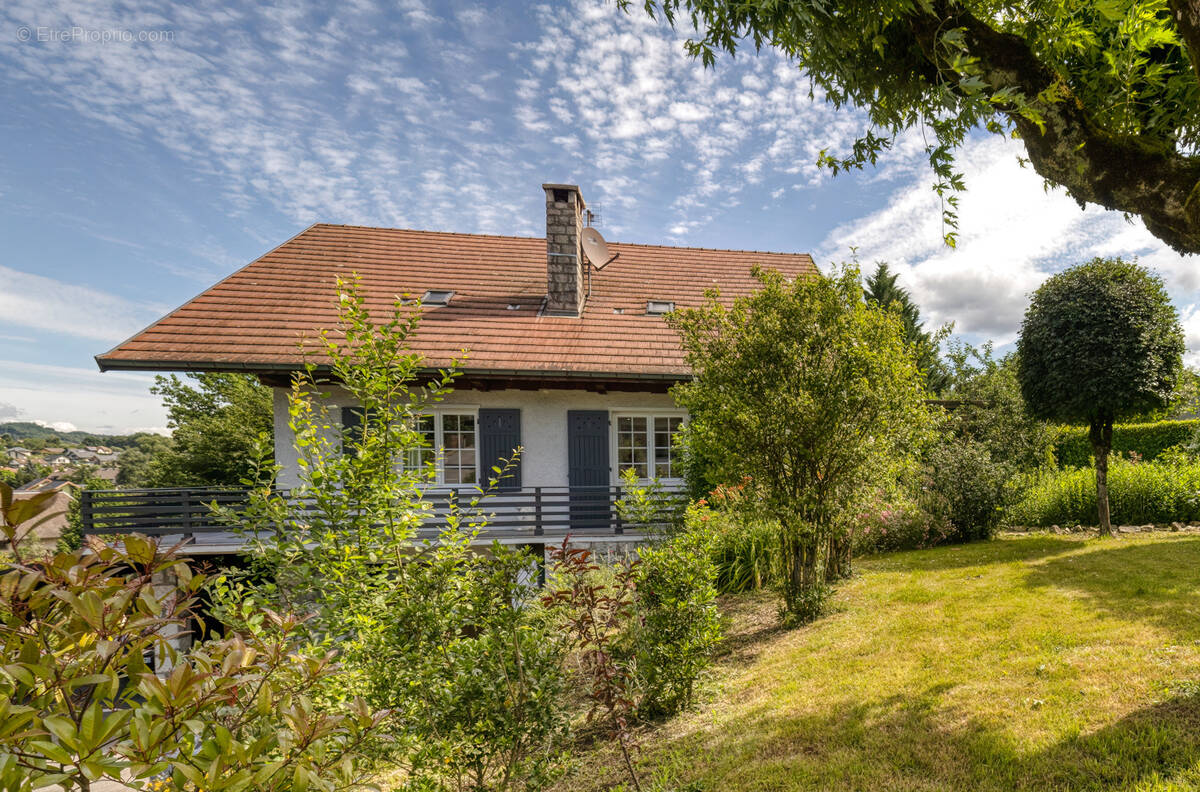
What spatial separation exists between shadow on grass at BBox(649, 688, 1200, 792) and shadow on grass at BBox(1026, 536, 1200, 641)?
2.02m

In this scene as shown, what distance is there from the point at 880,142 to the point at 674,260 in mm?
10478

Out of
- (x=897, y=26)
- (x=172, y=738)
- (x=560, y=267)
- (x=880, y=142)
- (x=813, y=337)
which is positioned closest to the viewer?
(x=172, y=738)

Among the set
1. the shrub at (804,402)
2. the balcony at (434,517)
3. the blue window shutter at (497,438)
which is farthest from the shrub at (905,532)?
the blue window shutter at (497,438)

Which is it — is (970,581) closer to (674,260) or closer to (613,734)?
(613,734)

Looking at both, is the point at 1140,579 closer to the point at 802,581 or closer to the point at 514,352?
the point at 802,581

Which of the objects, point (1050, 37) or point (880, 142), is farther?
point (880, 142)

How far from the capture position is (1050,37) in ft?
10.2

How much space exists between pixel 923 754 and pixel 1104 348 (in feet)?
27.1

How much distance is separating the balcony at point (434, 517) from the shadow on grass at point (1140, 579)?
450cm

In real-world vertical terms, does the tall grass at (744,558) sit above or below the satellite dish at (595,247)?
below

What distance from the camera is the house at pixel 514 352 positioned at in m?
9.57

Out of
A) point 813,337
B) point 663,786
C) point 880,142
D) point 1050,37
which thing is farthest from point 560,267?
point 663,786

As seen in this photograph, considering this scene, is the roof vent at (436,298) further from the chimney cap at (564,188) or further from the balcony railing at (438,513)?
the balcony railing at (438,513)

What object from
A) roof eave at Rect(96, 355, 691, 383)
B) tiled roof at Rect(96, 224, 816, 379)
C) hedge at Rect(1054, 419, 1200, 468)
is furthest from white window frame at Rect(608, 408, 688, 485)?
hedge at Rect(1054, 419, 1200, 468)
